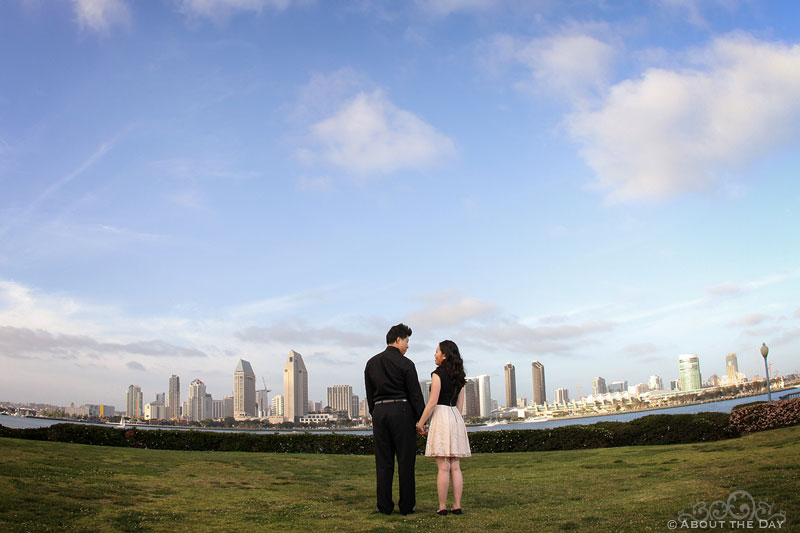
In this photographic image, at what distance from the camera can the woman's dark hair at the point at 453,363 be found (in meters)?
8.31

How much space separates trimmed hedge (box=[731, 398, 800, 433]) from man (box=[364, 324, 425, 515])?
16.5 m

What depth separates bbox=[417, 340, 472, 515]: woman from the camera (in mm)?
8000

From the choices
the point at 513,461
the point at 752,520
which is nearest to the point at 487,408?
the point at 513,461

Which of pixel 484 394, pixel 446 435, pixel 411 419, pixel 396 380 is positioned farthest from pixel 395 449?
pixel 484 394

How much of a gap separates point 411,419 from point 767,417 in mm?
16870

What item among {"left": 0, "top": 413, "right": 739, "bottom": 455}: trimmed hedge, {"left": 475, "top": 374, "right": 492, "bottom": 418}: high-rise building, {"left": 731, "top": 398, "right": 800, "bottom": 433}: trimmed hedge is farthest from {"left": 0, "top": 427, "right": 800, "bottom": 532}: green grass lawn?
{"left": 475, "top": 374, "right": 492, "bottom": 418}: high-rise building

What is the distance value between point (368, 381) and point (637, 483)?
19.0 feet

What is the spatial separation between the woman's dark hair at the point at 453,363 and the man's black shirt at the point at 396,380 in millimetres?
499

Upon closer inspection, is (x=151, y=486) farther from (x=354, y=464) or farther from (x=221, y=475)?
(x=354, y=464)

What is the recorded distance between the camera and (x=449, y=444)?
797 centimetres

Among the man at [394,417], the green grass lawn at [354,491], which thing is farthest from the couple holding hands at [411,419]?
the green grass lawn at [354,491]

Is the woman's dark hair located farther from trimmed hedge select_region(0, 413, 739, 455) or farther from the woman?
trimmed hedge select_region(0, 413, 739, 455)

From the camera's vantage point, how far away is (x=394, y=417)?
831 cm

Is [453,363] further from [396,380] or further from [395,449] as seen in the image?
[395,449]
